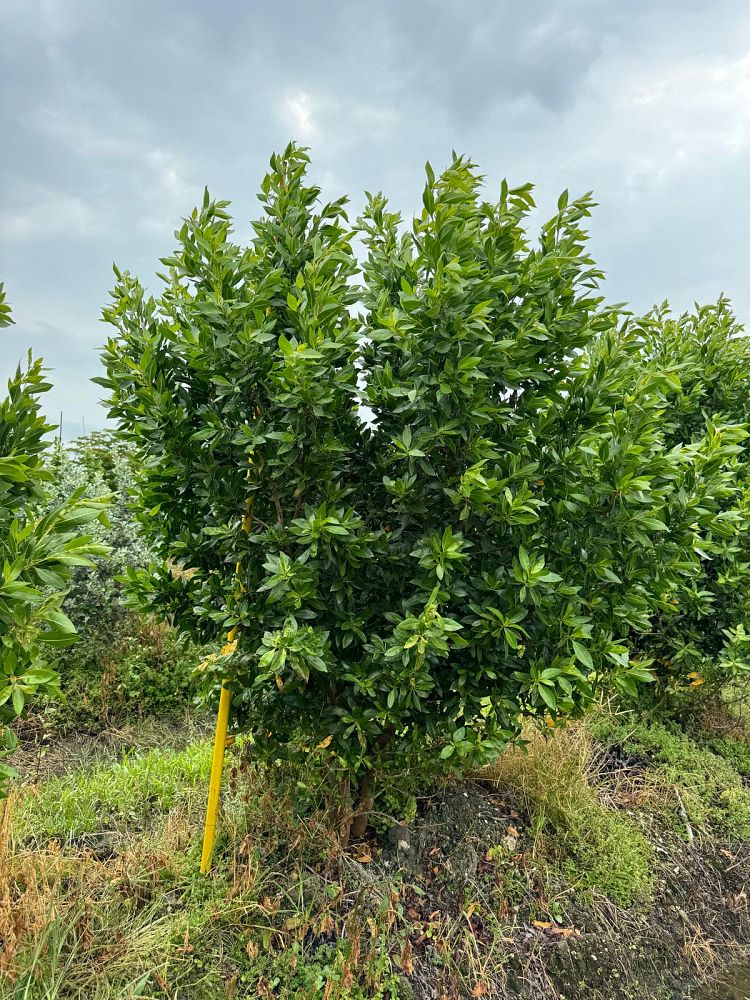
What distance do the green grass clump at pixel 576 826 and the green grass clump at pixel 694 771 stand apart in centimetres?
79

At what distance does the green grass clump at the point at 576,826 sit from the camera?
384 centimetres

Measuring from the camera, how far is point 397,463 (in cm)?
305

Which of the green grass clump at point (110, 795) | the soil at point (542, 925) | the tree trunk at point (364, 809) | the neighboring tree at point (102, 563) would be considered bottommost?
the soil at point (542, 925)

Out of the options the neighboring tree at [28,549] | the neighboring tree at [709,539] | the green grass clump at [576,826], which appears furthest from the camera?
the neighboring tree at [709,539]

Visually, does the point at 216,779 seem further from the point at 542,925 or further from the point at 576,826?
the point at 576,826

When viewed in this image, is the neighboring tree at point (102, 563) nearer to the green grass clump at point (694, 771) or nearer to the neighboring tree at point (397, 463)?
the neighboring tree at point (397, 463)

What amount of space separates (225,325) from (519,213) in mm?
1352

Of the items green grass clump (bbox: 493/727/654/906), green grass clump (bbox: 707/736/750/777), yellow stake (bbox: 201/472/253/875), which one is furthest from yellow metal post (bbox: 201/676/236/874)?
green grass clump (bbox: 707/736/750/777)

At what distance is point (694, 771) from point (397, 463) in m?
3.85

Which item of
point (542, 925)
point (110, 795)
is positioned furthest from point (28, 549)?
point (542, 925)

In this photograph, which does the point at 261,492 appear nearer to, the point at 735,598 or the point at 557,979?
the point at 557,979

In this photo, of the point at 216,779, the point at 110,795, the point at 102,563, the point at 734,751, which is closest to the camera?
the point at 216,779

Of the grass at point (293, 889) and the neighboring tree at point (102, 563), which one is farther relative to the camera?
the neighboring tree at point (102, 563)

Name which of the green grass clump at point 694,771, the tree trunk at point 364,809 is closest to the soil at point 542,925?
the tree trunk at point 364,809
